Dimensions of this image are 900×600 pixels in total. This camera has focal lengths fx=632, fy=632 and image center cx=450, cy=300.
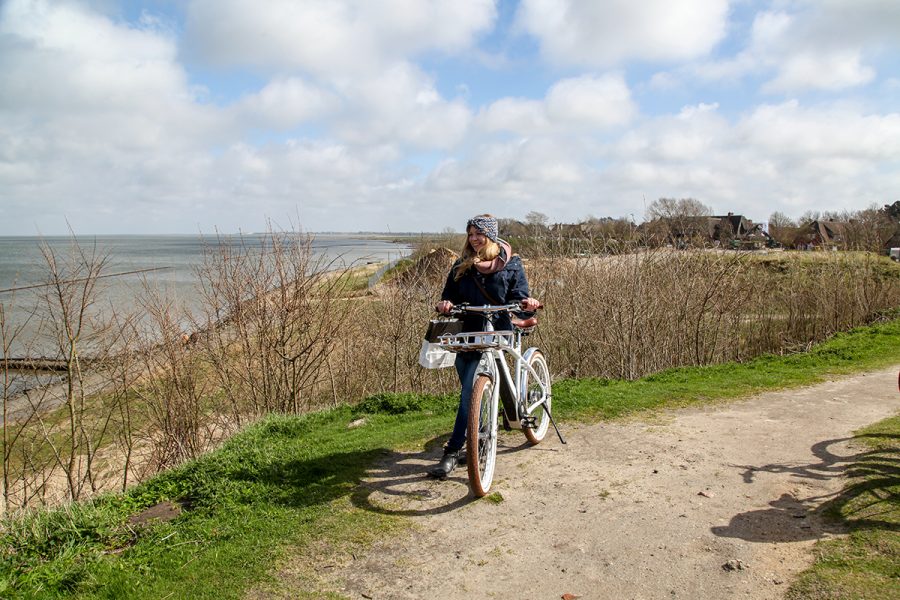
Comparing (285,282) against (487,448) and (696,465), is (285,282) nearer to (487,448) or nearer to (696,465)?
(487,448)

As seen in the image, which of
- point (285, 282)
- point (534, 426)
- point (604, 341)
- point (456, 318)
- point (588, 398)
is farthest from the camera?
point (604, 341)

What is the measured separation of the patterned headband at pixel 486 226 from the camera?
507 centimetres

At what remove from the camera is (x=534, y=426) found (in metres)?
5.84

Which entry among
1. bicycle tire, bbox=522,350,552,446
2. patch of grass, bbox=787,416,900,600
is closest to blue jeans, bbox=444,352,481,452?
bicycle tire, bbox=522,350,552,446

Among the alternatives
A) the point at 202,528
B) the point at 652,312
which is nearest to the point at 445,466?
the point at 202,528

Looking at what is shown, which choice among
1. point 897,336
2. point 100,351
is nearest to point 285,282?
point 100,351

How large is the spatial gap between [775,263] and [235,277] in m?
14.9

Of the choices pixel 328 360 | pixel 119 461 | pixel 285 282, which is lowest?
pixel 119 461

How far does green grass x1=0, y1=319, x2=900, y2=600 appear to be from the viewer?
363 cm

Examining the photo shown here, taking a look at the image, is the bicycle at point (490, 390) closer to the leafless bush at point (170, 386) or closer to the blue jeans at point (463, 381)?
the blue jeans at point (463, 381)

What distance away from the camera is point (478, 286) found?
17.1 feet

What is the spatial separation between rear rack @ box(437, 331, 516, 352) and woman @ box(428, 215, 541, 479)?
0.23 metres

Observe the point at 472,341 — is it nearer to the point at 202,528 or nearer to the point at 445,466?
the point at 445,466

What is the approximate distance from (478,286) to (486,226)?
0.50 m
